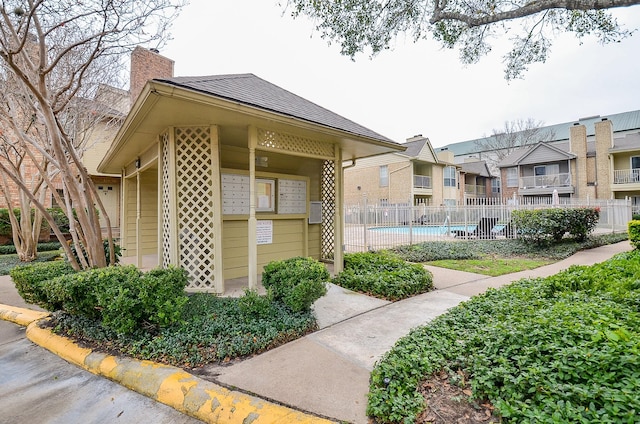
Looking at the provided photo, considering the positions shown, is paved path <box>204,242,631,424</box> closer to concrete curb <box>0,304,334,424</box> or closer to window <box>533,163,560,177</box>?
concrete curb <box>0,304,334,424</box>

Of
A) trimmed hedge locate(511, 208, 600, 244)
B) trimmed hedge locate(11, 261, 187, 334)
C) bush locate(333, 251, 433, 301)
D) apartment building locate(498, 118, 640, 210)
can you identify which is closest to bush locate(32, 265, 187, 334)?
trimmed hedge locate(11, 261, 187, 334)

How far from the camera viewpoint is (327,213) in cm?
820

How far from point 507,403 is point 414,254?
26.9ft

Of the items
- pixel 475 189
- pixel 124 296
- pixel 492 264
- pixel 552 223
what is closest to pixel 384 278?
pixel 124 296

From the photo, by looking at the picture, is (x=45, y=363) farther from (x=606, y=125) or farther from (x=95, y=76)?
(x=606, y=125)

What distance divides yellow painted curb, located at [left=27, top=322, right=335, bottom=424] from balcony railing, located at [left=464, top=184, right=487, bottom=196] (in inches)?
1439

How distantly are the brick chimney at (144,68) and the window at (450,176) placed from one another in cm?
2498

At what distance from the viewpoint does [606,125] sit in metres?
24.8

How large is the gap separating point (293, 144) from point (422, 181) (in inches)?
937

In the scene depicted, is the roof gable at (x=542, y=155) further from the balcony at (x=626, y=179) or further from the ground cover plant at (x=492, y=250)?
the ground cover plant at (x=492, y=250)

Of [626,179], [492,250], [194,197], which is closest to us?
[194,197]

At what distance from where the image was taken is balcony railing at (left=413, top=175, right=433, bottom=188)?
2673 cm

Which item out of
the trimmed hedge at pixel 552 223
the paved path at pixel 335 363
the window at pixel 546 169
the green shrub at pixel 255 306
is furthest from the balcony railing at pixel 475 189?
the green shrub at pixel 255 306

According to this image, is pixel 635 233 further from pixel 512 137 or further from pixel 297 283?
pixel 512 137
